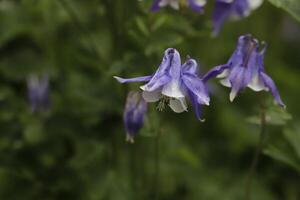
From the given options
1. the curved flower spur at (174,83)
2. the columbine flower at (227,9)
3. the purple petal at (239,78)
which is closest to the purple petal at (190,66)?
the curved flower spur at (174,83)

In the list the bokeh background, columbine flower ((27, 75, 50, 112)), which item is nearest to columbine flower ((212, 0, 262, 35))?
the bokeh background

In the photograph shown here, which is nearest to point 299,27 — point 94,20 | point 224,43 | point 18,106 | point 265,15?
point 265,15

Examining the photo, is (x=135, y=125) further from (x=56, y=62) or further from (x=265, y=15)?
(x=265, y=15)

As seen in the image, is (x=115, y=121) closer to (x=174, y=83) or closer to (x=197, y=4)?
(x=197, y=4)

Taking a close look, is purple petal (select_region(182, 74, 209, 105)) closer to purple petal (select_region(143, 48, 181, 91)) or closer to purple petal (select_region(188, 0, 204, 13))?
purple petal (select_region(143, 48, 181, 91))

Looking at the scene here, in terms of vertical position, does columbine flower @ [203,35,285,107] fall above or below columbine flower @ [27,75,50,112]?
above

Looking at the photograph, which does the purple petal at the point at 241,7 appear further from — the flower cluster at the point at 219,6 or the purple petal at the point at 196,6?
the purple petal at the point at 196,6
